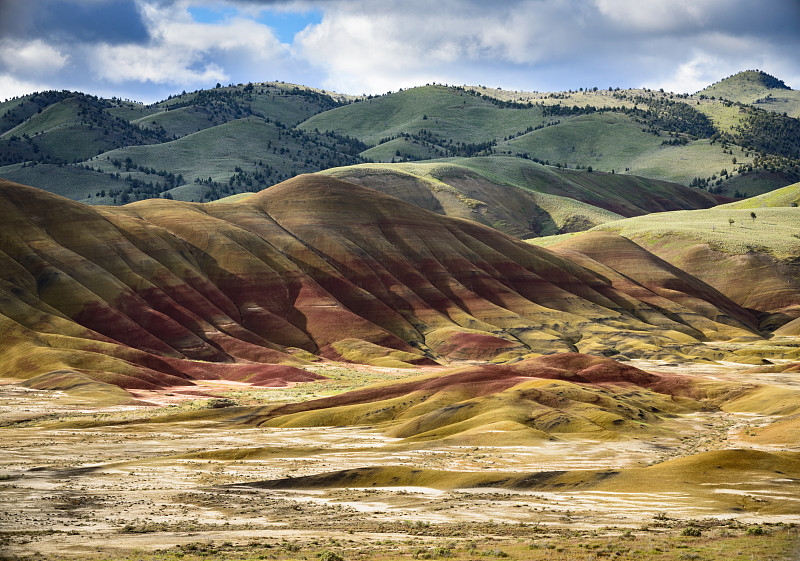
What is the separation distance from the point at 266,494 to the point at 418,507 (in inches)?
351

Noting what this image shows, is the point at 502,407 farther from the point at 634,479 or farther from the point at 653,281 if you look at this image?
the point at 653,281

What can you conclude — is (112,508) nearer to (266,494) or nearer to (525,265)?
(266,494)

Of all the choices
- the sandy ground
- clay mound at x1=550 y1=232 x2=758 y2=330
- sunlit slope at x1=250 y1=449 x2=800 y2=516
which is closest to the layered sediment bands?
clay mound at x1=550 y1=232 x2=758 y2=330

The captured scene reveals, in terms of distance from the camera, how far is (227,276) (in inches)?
5635

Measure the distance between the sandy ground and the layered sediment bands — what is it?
33123 millimetres

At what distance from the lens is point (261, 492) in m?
47.9

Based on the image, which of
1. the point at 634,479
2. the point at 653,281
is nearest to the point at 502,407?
the point at 634,479

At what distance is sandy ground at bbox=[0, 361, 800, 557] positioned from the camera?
38000 millimetres

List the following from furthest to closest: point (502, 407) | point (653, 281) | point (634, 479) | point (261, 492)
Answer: point (653, 281) < point (502, 407) < point (634, 479) < point (261, 492)

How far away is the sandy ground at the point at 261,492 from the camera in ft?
125

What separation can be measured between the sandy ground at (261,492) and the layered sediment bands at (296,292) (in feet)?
109

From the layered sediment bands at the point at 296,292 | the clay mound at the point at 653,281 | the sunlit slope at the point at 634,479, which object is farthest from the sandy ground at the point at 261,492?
the clay mound at the point at 653,281

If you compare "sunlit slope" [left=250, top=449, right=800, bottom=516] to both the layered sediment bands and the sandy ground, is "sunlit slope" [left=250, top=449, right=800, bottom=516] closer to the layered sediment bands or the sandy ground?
the sandy ground

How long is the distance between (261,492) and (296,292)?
9798 centimetres
